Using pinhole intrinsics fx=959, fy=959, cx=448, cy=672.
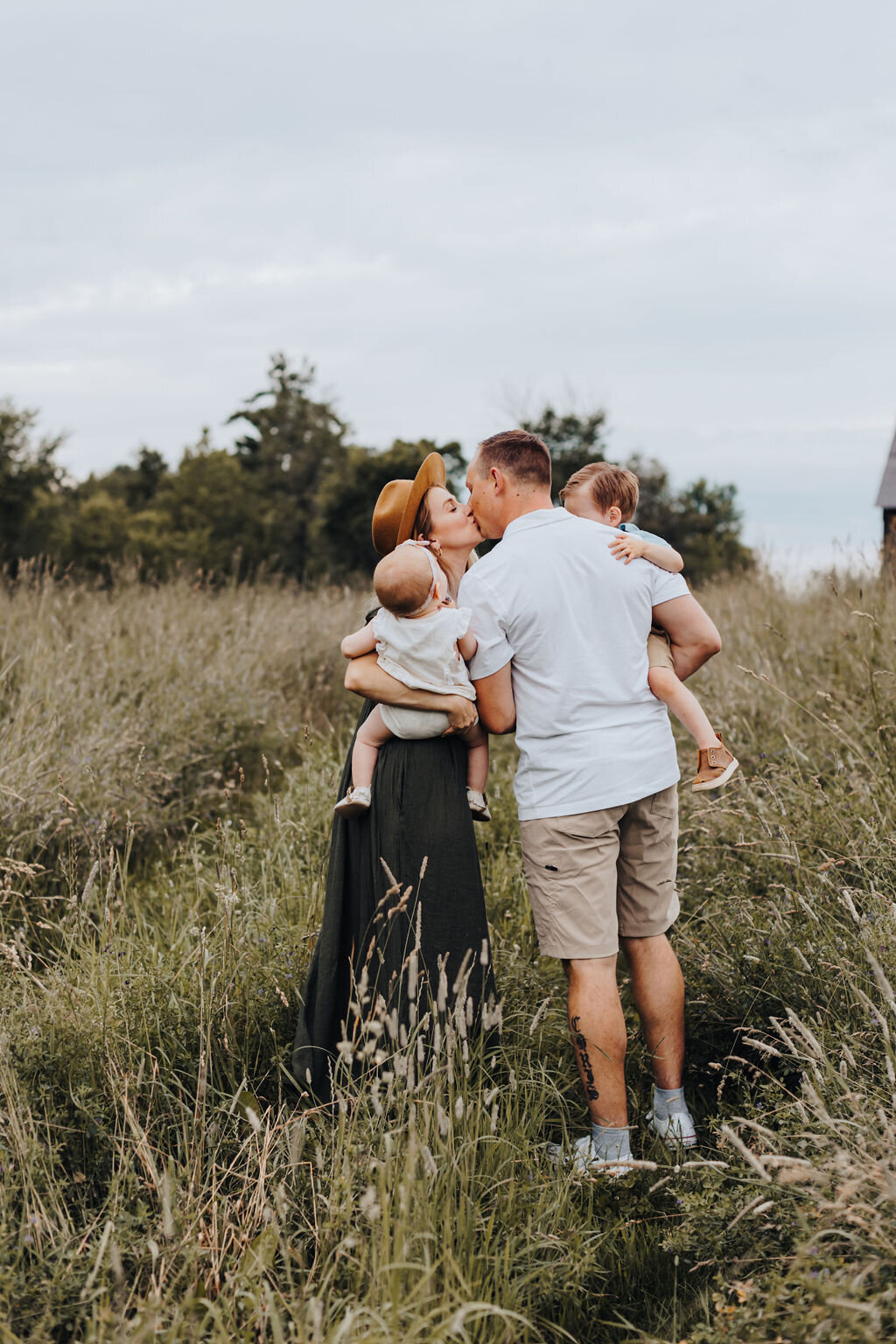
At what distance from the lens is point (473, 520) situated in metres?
3.09

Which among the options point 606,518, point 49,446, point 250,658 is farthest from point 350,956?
point 49,446

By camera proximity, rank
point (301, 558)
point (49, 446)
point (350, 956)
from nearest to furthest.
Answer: point (350, 956)
point (49, 446)
point (301, 558)

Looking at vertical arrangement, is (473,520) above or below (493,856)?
above

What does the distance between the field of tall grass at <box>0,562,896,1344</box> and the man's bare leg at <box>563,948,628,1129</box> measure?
15cm

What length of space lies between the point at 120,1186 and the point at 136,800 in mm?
2658

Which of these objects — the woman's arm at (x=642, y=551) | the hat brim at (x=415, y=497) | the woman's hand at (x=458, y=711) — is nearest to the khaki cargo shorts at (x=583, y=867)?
the woman's hand at (x=458, y=711)

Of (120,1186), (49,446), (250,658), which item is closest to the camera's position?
(120,1186)

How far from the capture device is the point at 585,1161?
8.75ft

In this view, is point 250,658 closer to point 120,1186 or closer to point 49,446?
point 120,1186

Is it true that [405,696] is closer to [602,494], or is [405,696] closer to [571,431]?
[602,494]


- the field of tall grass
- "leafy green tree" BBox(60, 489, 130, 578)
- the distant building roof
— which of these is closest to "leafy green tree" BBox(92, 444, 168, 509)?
"leafy green tree" BBox(60, 489, 130, 578)

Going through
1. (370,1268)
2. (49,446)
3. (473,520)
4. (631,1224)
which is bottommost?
(631,1224)

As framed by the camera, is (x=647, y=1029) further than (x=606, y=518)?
No

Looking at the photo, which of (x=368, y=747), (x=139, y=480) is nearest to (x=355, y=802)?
(x=368, y=747)
